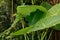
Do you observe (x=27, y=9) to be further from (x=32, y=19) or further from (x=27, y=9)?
(x=32, y=19)

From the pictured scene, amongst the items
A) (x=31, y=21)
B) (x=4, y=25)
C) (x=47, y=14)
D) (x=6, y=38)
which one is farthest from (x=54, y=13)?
(x=4, y=25)

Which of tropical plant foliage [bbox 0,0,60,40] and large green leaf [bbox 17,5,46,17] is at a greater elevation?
large green leaf [bbox 17,5,46,17]

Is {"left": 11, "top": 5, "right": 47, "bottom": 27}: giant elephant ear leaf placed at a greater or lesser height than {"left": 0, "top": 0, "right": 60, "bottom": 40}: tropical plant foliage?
greater

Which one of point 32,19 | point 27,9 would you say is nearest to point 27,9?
point 27,9

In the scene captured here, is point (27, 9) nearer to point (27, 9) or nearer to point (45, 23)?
point (27, 9)

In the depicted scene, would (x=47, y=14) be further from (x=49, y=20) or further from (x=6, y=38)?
(x=6, y=38)

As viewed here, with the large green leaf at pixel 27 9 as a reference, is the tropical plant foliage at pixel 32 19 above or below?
below

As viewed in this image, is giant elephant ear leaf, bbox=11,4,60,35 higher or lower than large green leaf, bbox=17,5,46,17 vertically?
lower

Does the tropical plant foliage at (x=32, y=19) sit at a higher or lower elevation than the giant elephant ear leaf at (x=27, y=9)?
lower

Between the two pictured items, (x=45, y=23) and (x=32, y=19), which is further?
(x=32, y=19)

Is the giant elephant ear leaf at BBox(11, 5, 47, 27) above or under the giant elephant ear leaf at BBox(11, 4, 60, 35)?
above

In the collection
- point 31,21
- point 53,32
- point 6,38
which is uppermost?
point 31,21
